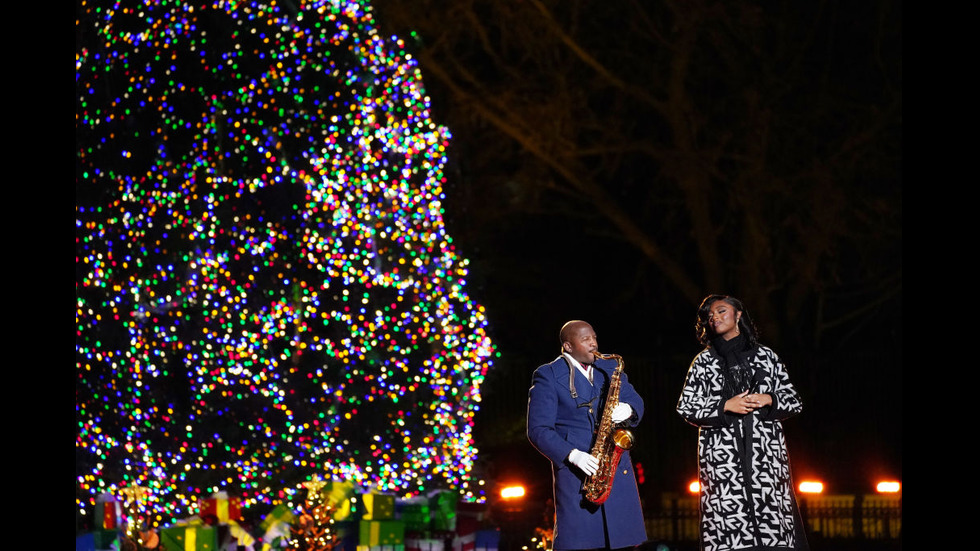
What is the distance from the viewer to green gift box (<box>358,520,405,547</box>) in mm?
10578

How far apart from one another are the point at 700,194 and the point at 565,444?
11272 mm

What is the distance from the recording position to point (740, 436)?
7836mm

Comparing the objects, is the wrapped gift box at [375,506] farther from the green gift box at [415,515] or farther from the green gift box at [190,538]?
the green gift box at [190,538]

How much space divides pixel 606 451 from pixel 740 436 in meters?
0.85

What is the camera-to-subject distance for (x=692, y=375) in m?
8.09

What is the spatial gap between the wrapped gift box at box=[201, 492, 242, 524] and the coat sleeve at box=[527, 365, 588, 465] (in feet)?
12.1

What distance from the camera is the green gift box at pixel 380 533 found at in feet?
34.7

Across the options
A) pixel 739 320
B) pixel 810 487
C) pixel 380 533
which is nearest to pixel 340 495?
pixel 380 533

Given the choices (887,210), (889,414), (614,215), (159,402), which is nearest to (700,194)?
(614,215)

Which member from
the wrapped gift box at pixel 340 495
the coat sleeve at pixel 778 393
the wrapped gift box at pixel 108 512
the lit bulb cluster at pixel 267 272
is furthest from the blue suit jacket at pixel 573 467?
the wrapped gift box at pixel 108 512

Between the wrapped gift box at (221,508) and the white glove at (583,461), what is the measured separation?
3.91 meters

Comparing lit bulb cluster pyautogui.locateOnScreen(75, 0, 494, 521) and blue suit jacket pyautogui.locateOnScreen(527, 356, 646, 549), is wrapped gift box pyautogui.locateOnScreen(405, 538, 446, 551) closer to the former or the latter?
lit bulb cluster pyautogui.locateOnScreen(75, 0, 494, 521)

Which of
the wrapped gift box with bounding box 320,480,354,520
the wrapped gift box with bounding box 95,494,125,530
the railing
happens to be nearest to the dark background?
the railing

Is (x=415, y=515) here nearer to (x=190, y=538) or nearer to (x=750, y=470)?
(x=190, y=538)
